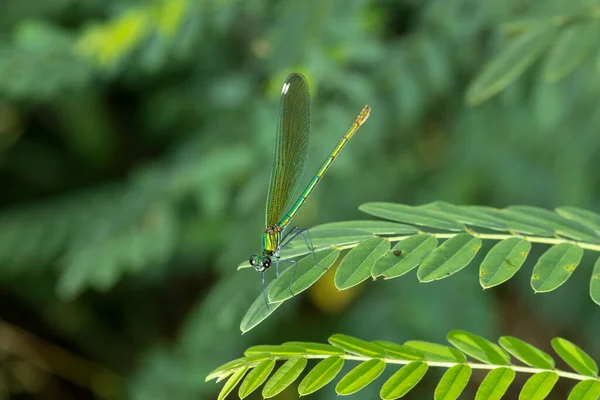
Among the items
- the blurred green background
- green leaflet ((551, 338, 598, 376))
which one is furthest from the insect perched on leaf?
green leaflet ((551, 338, 598, 376))

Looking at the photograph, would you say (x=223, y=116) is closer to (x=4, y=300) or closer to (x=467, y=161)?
(x=467, y=161)

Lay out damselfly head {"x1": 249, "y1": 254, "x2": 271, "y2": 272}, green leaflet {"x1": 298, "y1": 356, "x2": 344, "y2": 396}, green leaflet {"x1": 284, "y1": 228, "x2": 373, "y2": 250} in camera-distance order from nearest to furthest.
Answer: green leaflet {"x1": 298, "y1": 356, "x2": 344, "y2": 396}
green leaflet {"x1": 284, "y1": 228, "x2": 373, "y2": 250}
damselfly head {"x1": 249, "y1": 254, "x2": 271, "y2": 272}

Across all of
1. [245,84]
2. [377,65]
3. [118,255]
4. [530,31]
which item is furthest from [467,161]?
[118,255]

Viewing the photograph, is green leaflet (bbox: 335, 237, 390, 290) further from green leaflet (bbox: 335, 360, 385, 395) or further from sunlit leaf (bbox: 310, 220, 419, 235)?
green leaflet (bbox: 335, 360, 385, 395)

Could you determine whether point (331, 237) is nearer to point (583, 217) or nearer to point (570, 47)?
point (583, 217)

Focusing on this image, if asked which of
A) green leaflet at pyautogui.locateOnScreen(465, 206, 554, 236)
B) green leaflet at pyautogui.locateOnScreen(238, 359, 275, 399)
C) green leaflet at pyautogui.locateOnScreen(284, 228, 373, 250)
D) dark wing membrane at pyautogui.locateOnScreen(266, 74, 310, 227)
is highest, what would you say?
dark wing membrane at pyautogui.locateOnScreen(266, 74, 310, 227)

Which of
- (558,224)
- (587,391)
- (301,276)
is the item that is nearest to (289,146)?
(301,276)
